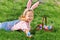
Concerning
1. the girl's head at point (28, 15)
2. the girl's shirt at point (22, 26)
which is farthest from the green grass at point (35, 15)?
the girl's head at point (28, 15)

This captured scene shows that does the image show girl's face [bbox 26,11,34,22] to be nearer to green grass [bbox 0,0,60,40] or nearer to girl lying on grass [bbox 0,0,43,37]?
girl lying on grass [bbox 0,0,43,37]

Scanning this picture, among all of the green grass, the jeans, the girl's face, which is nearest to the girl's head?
the girl's face

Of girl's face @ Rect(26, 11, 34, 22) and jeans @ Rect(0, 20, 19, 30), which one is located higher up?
girl's face @ Rect(26, 11, 34, 22)

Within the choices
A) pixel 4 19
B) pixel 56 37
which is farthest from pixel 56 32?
pixel 4 19

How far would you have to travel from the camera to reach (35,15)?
27.0 feet

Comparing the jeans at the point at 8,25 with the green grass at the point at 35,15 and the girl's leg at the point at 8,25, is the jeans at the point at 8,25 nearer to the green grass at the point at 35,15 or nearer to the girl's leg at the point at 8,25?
the girl's leg at the point at 8,25

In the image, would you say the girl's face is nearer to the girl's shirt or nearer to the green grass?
the girl's shirt

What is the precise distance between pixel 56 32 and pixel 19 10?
5.55 feet

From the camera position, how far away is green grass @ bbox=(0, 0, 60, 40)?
676cm

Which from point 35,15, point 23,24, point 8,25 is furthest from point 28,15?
point 35,15

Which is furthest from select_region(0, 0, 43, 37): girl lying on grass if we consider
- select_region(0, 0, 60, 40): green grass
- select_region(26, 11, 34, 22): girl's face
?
select_region(0, 0, 60, 40): green grass

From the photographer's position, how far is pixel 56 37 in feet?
22.4

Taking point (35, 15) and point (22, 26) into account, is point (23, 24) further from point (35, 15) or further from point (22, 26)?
point (35, 15)

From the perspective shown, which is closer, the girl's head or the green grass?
the green grass
